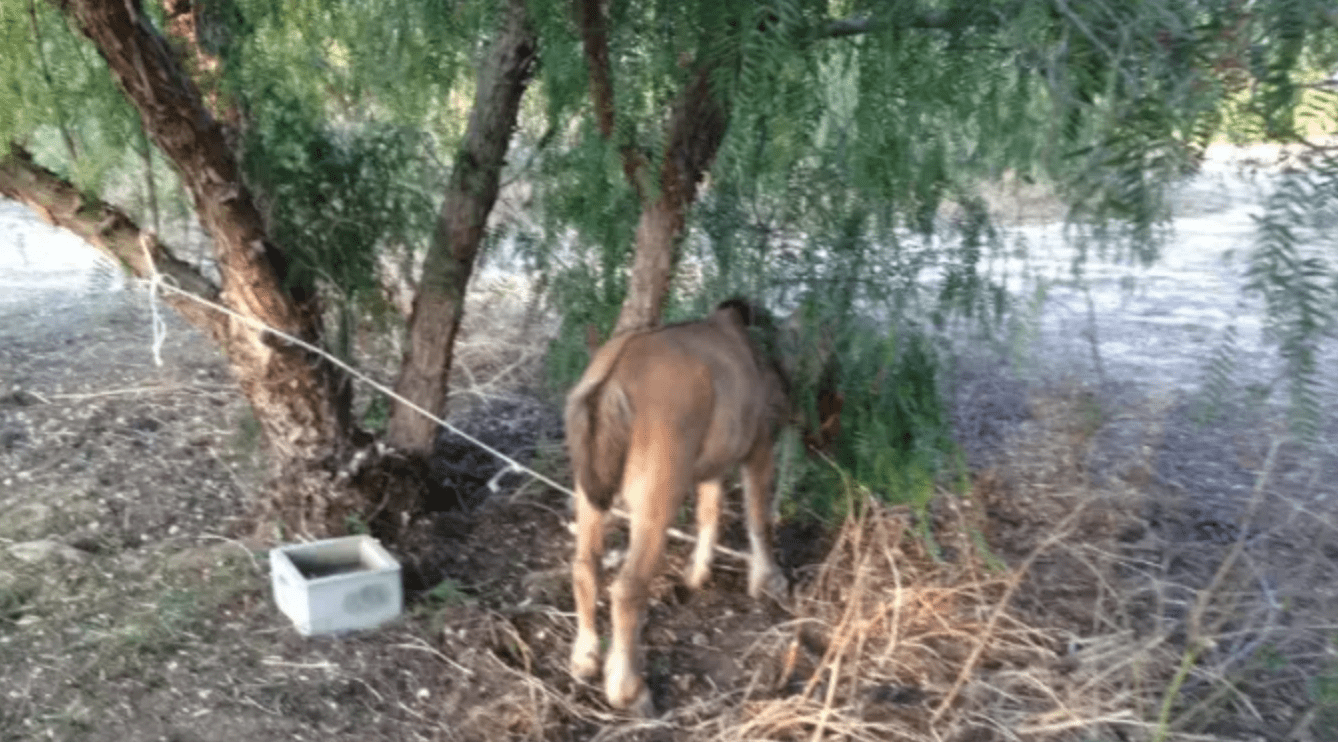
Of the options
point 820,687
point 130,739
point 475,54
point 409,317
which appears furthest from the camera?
point 409,317

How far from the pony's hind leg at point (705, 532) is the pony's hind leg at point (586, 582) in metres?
0.67

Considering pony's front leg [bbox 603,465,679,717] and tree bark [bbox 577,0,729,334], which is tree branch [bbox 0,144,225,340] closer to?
tree bark [bbox 577,0,729,334]

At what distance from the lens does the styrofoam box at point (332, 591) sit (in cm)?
400

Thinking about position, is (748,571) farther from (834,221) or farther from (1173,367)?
(1173,367)

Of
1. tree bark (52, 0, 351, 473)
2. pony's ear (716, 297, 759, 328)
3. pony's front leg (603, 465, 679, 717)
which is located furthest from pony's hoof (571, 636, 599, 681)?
tree bark (52, 0, 351, 473)

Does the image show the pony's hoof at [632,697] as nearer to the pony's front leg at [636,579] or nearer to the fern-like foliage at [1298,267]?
the pony's front leg at [636,579]

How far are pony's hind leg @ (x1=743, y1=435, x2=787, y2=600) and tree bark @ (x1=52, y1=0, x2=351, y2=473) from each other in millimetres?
1602

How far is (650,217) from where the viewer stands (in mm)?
4328

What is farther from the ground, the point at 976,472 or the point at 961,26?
the point at 961,26

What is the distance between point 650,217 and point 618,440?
42.0 inches

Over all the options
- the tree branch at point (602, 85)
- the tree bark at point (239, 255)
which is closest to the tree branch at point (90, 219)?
the tree bark at point (239, 255)

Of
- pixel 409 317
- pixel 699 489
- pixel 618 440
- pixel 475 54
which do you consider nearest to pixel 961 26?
pixel 618 440

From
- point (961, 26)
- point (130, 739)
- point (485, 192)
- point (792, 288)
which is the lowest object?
point (130, 739)

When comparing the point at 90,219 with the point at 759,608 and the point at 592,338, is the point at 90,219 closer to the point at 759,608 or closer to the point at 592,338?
the point at 592,338
